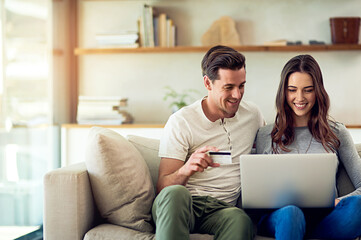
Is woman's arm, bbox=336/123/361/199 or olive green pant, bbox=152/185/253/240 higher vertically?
woman's arm, bbox=336/123/361/199

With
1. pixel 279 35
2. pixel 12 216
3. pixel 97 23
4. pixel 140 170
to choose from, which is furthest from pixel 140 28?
pixel 140 170

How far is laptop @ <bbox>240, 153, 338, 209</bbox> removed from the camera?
1674mm

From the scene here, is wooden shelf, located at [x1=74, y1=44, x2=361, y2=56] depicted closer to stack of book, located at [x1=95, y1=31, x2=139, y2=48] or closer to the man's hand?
stack of book, located at [x1=95, y1=31, x2=139, y2=48]

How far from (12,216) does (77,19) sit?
71.0 inches

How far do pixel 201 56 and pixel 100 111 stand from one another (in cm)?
91

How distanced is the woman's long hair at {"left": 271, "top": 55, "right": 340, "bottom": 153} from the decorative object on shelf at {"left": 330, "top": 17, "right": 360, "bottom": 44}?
1.56m

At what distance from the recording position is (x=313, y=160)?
1671 mm

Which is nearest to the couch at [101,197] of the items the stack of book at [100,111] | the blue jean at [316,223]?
the blue jean at [316,223]

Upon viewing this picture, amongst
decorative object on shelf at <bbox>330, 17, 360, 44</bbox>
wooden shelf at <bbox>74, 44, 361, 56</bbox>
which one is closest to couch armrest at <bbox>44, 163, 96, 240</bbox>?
wooden shelf at <bbox>74, 44, 361, 56</bbox>

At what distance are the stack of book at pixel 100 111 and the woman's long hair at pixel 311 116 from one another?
1.66 m

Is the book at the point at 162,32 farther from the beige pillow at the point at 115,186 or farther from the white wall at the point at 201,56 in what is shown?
the beige pillow at the point at 115,186

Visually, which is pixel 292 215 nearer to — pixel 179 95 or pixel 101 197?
pixel 101 197

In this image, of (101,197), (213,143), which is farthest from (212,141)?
(101,197)

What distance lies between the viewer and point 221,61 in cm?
214
